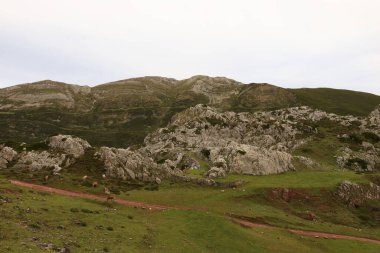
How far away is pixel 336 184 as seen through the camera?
71.4 meters

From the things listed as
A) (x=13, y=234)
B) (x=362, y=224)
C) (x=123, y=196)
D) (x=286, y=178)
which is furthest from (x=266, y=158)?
(x=13, y=234)

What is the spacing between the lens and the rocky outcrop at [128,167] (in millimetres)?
72875

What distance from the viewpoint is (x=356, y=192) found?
7038 cm

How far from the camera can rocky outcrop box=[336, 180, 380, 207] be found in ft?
226

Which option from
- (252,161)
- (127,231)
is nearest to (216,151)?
(252,161)

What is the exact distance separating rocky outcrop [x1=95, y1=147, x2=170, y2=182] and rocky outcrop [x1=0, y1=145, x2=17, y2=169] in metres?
15.5

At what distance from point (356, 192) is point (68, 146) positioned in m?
55.5

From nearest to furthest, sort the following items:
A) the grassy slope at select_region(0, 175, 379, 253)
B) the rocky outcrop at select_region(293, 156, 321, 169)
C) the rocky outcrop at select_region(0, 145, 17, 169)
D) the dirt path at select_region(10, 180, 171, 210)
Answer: the grassy slope at select_region(0, 175, 379, 253) < the dirt path at select_region(10, 180, 171, 210) < the rocky outcrop at select_region(0, 145, 17, 169) < the rocky outcrop at select_region(293, 156, 321, 169)

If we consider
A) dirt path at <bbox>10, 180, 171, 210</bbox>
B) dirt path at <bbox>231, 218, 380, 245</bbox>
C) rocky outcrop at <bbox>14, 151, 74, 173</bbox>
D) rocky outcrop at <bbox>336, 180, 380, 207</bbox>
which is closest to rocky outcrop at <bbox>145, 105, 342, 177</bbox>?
rocky outcrop at <bbox>336, 180, 380, 207</bbox>

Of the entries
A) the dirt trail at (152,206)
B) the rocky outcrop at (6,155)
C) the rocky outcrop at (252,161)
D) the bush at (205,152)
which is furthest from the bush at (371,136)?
the rocky outcrop at (6,155)

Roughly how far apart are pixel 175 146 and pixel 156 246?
2838 inches

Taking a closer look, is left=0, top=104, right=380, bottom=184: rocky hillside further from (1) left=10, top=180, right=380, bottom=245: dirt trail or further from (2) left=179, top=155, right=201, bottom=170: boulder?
(1) left=10, top=180, right=380, bottom=245: dirt trail

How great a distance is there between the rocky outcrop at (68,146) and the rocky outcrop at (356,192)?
4957cm

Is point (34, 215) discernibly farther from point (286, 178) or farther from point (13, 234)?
point (286, 178)
